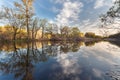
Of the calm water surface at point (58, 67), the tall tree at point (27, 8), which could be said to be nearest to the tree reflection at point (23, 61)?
the calm water surface at point (58, 67)

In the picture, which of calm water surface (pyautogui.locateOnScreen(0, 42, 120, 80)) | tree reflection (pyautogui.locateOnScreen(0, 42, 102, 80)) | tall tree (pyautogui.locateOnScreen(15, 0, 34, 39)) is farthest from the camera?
tall tree (pyautogui.locateOnScreen(15, 0, 34, 39))

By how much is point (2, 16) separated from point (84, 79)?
50402 mm

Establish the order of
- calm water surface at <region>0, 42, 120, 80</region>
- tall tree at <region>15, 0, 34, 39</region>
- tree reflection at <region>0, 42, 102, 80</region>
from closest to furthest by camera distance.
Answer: calm water surface at <region>0, 42, 120, 80</region> → tree reflection at <region>0, 42, 102, 80</region> → tall tree at <region>15, 0, 34, 39</region>

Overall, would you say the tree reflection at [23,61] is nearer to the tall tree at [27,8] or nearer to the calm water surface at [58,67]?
the calm water surface at [58,67]

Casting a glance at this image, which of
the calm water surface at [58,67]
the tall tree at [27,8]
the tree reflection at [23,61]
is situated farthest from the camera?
the tall tree at [27,8]

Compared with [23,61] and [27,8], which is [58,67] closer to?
[23,61]

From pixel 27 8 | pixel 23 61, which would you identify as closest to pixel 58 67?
pixel 23 61

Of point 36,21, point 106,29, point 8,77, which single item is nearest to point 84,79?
point 106,29

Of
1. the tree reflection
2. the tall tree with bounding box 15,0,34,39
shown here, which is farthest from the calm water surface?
the tall tree with bounding box 15,0,34,39

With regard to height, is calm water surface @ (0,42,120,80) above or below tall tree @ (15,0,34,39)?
below

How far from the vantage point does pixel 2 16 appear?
50.7 m

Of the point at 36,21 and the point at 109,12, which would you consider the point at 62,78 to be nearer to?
the point at 109,12

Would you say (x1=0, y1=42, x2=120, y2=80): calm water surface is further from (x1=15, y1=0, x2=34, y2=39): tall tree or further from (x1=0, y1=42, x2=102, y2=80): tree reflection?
(x1=15, y1=0, x2=34, y2=39): tall tree

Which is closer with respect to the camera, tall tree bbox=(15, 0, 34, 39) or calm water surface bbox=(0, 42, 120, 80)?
calm water surface bbox=(0, 42, 120, 80)
